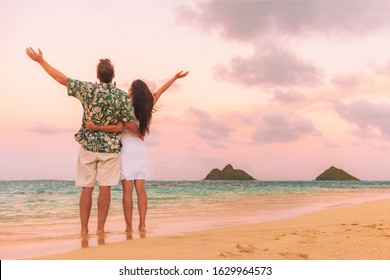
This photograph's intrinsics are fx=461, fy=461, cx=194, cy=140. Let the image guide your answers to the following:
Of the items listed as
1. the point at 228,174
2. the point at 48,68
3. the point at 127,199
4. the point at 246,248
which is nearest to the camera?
the point at 246,248

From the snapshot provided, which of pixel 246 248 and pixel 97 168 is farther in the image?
pixel 97 168

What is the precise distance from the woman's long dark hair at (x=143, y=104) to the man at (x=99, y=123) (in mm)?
177

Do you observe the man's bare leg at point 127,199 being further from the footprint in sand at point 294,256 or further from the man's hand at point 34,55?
the footprint in sand at point 294,256

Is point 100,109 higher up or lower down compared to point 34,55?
lower down

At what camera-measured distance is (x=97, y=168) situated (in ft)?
17.6

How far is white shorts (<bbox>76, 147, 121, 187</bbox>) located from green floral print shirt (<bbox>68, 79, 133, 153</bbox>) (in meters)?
0.07

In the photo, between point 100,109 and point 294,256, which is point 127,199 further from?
point 294,256

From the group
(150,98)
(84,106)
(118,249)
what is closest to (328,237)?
(118,249)

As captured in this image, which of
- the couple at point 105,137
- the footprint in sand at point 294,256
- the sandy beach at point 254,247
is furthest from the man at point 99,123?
the footprint in sand at point 294,256

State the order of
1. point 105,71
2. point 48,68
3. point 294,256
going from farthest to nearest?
1. point 105,71
2. point 48,68
3. point 294,256

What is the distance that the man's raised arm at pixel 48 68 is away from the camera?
512cm

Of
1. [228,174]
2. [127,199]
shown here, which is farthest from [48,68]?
[228,174]

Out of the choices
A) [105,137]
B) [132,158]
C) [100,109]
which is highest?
[100,109]

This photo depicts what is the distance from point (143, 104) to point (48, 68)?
1.16 metres
